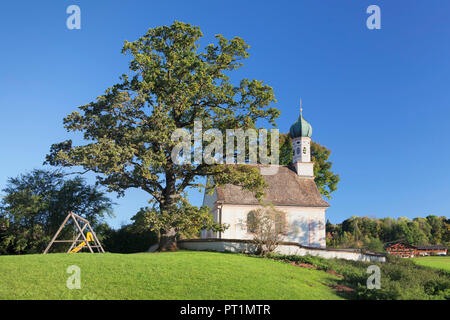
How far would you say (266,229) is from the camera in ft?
82.7

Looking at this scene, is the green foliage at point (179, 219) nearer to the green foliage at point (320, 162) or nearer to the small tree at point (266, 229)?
the small tree at point (266, 229)

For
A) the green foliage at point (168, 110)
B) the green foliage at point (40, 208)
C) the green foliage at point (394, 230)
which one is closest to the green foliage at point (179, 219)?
the green foliage at point (168, 110)

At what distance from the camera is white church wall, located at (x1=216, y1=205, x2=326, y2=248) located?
34.2 meters

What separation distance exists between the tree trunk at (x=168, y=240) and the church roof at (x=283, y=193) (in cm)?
886

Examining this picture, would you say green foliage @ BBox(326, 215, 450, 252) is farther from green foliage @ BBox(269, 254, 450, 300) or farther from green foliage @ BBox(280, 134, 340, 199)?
green foliage @ BBox(269, 254, 450, 300)

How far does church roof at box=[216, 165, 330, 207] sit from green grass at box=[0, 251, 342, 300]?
50.8 feet

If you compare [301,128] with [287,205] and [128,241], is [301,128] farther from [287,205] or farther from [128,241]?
[128,241]

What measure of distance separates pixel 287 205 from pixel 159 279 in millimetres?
22373

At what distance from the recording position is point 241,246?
25.4 meters

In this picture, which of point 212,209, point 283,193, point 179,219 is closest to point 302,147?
point 283,193

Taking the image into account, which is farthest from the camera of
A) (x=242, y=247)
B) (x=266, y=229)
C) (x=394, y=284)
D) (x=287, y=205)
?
(x=287, y=205)

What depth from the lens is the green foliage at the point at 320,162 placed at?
4569cm
